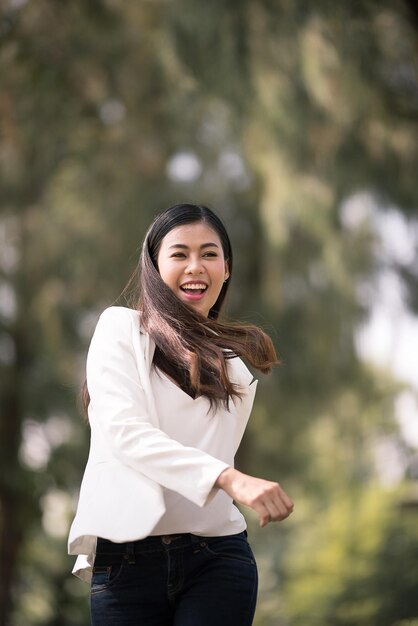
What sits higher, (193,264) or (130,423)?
(193,264)

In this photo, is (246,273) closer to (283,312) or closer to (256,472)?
(283,312)

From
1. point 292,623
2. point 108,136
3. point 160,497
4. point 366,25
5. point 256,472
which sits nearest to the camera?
point 160,497

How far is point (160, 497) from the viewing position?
214cm

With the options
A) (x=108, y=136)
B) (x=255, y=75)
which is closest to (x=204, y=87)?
(x=255, y=75)

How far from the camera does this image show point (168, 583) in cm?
221

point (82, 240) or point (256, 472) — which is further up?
point (82, 240)

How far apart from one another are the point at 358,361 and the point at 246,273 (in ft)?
5.08

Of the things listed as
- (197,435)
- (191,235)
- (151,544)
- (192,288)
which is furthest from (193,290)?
(151,544)

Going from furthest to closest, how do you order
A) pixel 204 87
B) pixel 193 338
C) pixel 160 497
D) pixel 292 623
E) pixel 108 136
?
1. pixel 108 136
2. pixel 292 623
3. pixel 204 87
4. pixel 193 338
5. pixel 160 497

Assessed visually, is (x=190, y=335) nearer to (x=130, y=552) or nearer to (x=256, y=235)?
(x=130, y=552)

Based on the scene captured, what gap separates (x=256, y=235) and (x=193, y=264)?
9.79 metres

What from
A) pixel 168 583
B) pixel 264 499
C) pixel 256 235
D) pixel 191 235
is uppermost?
pixel 256 235

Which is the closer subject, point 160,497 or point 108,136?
point 160,497

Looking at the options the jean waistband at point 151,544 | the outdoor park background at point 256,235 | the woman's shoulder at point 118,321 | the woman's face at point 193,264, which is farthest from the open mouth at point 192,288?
the outdoor park background at point 256,235
